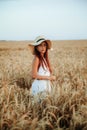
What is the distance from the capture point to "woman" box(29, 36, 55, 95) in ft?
9.72

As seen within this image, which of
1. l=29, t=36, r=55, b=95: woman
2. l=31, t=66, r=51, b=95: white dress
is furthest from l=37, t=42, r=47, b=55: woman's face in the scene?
l=31, t=66, r=51, b=95: white dress

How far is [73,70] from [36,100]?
1.58 m

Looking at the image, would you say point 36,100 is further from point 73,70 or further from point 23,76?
point 73,70

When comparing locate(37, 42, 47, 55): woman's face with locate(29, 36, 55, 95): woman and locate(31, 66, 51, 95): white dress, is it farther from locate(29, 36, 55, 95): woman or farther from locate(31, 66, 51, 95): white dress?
locate(31, 66, 51, 95): white dress

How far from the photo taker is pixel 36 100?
8.32 feet

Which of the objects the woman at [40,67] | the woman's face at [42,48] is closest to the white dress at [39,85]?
the woman at [40,67]

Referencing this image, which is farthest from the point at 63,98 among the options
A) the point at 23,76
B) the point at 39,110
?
the point at 23,76

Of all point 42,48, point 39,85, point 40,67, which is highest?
point 42,48

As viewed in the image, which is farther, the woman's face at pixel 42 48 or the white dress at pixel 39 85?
the woman's face at pixel 42 48

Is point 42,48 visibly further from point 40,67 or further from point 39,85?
point 39,85

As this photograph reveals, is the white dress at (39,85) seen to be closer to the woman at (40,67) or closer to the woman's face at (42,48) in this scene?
the woman at (40,67)

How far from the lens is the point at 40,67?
10.0ft

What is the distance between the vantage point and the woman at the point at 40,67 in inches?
117

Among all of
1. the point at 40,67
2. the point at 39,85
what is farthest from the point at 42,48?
the point at 39,85
